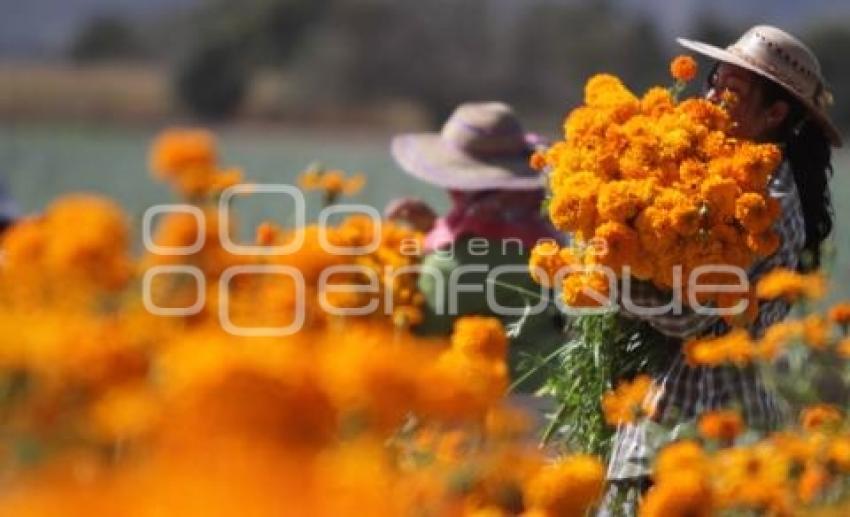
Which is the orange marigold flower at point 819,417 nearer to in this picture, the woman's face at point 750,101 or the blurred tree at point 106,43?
the woman's face at point 750,101

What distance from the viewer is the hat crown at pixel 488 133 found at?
16.9 ft

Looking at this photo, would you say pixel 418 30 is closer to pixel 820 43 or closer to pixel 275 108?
pixel 275 108

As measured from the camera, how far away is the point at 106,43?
A: 47.2m

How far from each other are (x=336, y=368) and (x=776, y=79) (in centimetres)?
207

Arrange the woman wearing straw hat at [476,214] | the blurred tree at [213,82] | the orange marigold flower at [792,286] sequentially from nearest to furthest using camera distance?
1. the orange marigold flower at [792,286]
2. the woman wearing straw hat at [476,214]
3. the blurred tree at [213,82]

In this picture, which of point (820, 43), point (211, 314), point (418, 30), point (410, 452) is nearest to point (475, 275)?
point (410, 452)

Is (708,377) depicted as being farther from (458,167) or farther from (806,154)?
(458,167)

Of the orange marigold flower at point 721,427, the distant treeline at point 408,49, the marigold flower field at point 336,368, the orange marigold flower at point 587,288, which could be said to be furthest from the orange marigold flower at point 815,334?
the distant treeline at point 408,49

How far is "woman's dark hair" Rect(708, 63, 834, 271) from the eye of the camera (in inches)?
150

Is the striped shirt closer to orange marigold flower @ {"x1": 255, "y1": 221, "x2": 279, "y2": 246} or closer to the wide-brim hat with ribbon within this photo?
orange marigold flower @ {"x1": 255, "y1": 221, "x2": 279, "y2": 246}

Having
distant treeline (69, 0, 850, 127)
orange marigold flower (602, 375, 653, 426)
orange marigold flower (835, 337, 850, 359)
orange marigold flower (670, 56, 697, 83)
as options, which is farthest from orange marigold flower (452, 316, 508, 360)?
distant treeline (69, 0, 850, 127)

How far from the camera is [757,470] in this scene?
2.60 meters

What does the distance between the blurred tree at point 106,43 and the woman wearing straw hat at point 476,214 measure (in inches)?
1541

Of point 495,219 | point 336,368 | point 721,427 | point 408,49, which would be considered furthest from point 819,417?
point 408,49
